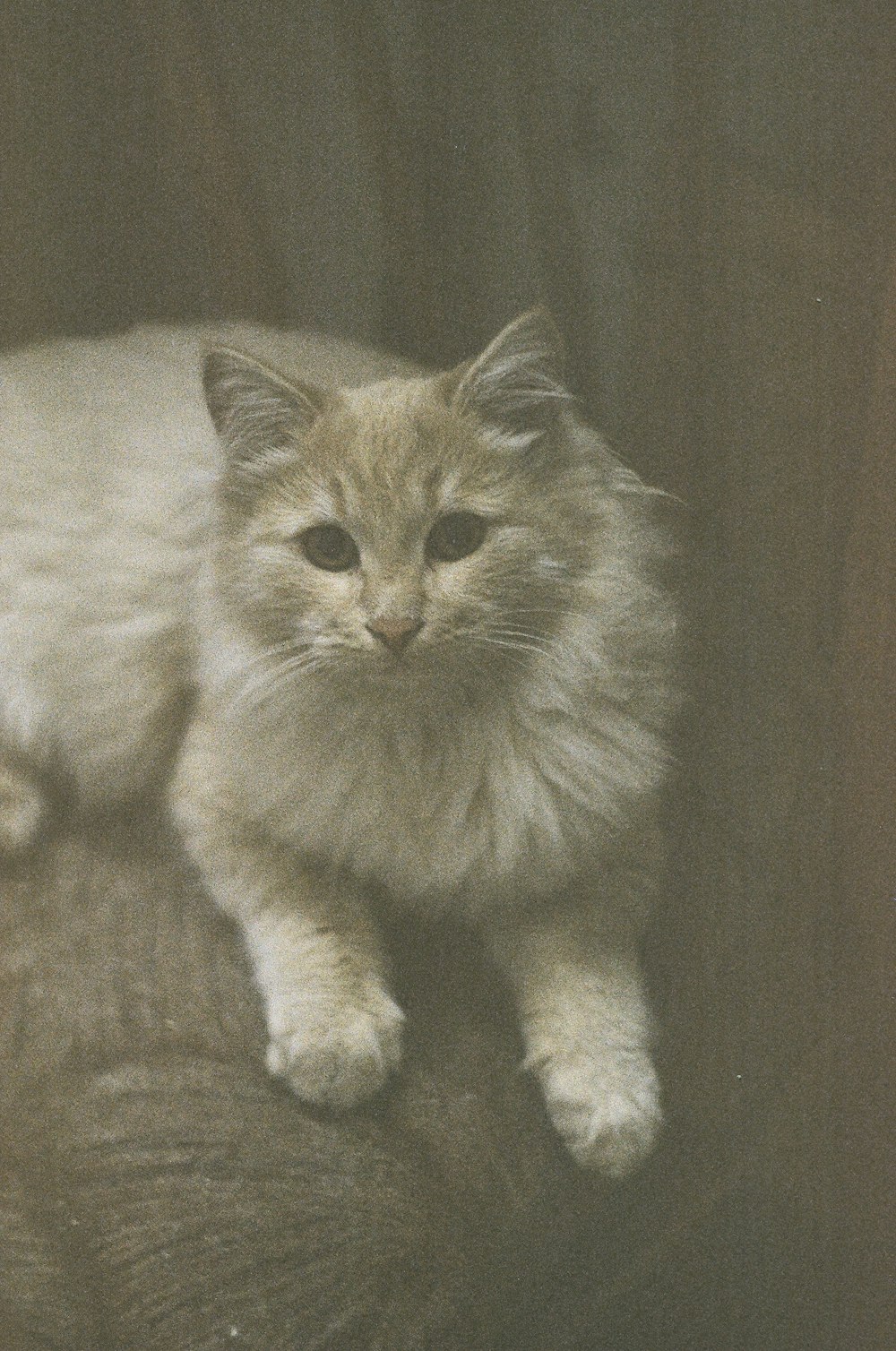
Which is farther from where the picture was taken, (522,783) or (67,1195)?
(522,783)

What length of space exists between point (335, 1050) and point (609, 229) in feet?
2.33

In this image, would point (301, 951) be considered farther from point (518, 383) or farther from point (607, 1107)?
point (518, 383)

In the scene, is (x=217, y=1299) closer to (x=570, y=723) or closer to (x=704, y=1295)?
(x=704, y=1295)

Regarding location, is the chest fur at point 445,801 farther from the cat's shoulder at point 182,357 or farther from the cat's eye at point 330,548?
the cat's shoulder at point 182,357

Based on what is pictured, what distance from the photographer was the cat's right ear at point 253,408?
0.96m

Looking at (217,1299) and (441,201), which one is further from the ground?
(441,201)

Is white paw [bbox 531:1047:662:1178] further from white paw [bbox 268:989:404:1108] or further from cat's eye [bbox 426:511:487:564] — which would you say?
cat's eye [bbox 426:511:487:564]

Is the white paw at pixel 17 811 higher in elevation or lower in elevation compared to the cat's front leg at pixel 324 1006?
higher

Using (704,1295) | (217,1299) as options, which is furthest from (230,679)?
(704,1295)

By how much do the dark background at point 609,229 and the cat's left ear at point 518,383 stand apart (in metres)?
0.02

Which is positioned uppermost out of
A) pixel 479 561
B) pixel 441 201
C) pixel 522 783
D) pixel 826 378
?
pixel 441 201

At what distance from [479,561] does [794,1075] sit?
530mm

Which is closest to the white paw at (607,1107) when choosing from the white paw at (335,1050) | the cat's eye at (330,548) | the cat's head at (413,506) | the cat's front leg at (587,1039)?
the cat's front leg at (587,1039)

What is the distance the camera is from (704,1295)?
1073mm
